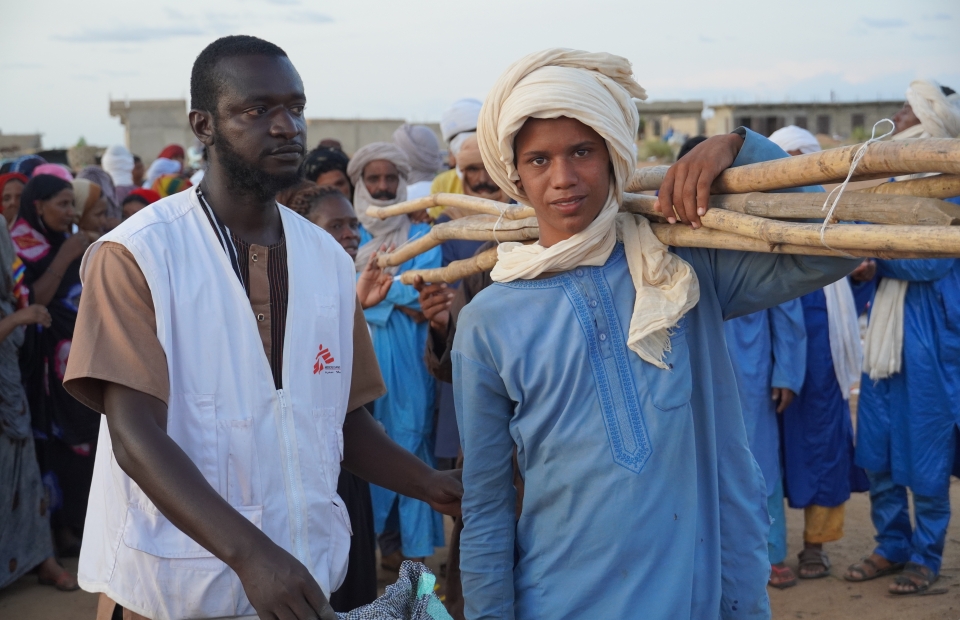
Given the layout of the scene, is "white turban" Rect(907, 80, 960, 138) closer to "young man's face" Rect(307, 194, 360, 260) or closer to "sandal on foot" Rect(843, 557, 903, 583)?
"sandal on foot" Rect(843, 557, 903, 583)

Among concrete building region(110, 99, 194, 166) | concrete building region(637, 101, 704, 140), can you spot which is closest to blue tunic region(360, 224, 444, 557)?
concrete building region(110, 99, 194, 166)

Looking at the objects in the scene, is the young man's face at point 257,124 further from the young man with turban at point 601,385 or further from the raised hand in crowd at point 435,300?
the raised hand in crowd at point 435,300

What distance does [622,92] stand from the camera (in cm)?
228

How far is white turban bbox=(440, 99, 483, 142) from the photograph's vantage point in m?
7.76

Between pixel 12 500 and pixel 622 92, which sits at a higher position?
pixel 622 92

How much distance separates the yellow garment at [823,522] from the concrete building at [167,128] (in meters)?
27.1

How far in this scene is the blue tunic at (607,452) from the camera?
2.14 meters

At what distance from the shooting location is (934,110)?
523cm

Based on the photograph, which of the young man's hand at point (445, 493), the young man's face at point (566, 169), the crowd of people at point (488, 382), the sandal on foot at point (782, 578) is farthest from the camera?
the sandal on foot at point (782, 578)

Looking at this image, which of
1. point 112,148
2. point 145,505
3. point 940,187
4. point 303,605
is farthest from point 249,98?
point 112,148

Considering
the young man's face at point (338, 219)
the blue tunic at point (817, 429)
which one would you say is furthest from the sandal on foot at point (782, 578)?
the young man's face at point (338, 219)

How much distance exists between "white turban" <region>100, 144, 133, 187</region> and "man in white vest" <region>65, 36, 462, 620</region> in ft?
38.6

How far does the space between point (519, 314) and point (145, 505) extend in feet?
3.09

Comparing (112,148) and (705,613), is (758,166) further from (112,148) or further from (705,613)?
(112,148)
